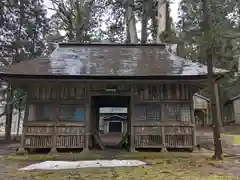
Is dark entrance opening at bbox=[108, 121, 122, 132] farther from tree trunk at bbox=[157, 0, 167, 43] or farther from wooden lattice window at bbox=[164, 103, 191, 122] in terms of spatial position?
wooden lattice window at bbox=[164, 103, 191, 122]

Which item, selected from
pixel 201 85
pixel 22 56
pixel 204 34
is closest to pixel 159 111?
pixel 201 85

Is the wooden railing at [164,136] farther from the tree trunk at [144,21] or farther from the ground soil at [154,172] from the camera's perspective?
the tree trunk at [144,21]

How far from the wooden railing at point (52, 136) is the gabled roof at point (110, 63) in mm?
2054

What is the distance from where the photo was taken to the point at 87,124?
9.31 metres

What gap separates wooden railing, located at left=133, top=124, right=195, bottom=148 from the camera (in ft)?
30.6

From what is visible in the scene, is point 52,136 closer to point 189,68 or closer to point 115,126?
point 189,68

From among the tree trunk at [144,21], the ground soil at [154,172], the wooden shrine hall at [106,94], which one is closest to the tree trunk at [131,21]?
the tree trunk at [144,21]

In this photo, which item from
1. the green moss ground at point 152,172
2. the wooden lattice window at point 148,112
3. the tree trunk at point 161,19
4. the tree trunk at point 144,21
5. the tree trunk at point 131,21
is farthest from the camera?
the tree trunk at point 144,21

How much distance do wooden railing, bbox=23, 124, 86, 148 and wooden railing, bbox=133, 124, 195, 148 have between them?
2122mm

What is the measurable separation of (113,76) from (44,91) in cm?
279

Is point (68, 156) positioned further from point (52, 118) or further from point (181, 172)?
point (181, 172)

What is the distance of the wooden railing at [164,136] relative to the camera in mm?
9320

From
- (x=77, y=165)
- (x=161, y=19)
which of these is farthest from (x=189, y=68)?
(x=161, y=19)

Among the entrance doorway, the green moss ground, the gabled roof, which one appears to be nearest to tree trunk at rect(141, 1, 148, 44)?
the gabled roof
